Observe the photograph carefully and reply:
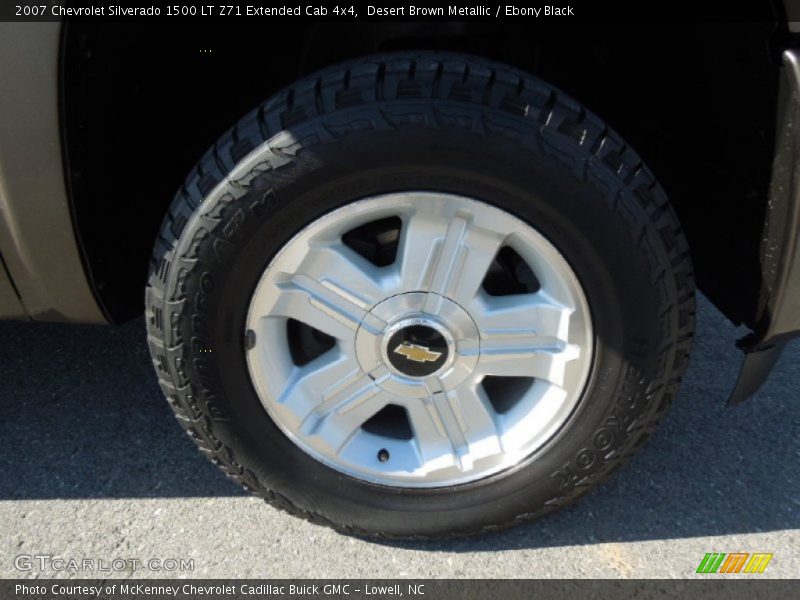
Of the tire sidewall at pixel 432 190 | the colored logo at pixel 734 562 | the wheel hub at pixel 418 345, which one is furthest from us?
the colored logo at pixel 734 562

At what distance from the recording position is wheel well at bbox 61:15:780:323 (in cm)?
144

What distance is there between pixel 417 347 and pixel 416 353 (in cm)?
2

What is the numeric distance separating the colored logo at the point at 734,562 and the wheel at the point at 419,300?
1.06 feet

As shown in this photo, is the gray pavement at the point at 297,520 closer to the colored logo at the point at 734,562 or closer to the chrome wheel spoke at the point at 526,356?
the colored logo at the point at 734,562

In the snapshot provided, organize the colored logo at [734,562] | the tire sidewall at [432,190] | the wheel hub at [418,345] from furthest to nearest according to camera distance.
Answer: the colored logo at [734,562], the wheel hub at [418,345], the tire sidewall at [432,190]

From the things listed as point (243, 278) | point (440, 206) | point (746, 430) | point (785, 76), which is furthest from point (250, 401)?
point (746, 430)

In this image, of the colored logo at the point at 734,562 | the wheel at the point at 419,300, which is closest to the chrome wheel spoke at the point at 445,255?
the wheel at the point at 419,300

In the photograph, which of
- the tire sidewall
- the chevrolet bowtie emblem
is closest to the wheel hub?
the chevrolet bowtie emblem

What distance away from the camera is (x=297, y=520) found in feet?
5.76

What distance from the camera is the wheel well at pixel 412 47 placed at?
1.44m

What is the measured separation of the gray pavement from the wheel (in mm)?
94

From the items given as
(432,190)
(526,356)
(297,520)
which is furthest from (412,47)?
(297,520)

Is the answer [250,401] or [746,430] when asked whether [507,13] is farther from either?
[746,430]

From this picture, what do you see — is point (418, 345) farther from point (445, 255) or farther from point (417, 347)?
point (445, 255)
